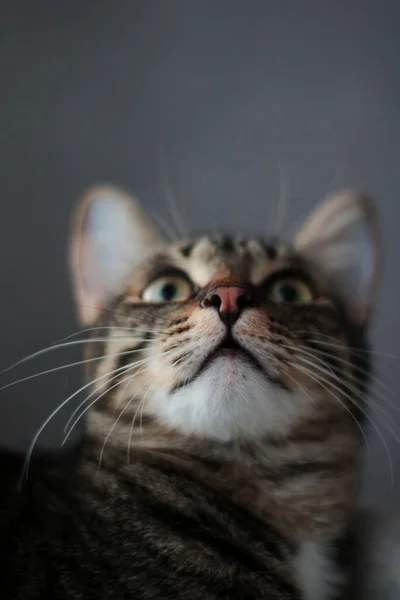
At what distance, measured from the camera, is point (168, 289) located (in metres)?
1.09

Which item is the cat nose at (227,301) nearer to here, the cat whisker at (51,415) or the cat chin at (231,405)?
the cat chin at (231,405)

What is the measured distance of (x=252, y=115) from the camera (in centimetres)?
116

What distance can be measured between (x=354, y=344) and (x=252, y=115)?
45cm

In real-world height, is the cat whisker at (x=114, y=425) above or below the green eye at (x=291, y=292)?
below

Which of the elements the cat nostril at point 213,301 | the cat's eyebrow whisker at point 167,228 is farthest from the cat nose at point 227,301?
the cat's eyebrow whisker at point 167,228

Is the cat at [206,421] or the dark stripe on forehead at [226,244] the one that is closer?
the cat at [206,421]

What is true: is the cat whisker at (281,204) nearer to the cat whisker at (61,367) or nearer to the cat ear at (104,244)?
the cat ear at (104,244)

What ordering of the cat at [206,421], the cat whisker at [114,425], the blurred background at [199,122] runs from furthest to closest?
1. the blurred background at [199,122]
2. the cat whisker at [114,425]
3. the cat at [206,421]

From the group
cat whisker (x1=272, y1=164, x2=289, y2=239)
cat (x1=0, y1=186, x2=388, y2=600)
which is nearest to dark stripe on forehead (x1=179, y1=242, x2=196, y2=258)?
cat (x1=0, y1=186, x2=388, y2=600)

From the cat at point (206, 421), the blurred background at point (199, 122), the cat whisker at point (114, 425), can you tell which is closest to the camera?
the cat at point (206, 421)

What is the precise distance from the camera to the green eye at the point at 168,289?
1073mm

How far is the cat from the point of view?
0.88m

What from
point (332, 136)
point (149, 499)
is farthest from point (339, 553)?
point (332, 136)

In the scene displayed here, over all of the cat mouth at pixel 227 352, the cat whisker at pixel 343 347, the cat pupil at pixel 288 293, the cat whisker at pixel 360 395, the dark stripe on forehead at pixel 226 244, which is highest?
the dark stripe on forehead at pixel 226 244
